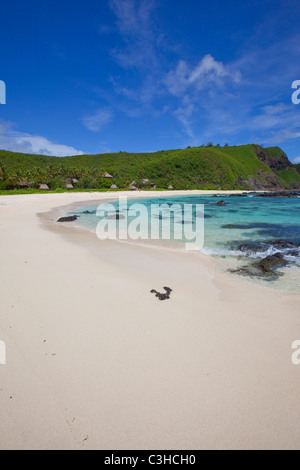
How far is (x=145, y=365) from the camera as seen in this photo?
2.82 m

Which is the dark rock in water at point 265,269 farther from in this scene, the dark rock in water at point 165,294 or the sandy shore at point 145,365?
the dark rock in water at point 165,294

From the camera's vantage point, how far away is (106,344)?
318 cm

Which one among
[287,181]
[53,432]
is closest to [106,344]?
[53,432]

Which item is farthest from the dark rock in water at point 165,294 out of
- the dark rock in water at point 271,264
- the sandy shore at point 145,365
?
the dark rock in water at point 271,264

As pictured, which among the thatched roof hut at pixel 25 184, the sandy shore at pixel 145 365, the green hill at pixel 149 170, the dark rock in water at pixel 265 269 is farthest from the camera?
the green hill at pixel 149 170

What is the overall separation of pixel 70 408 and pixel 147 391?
0.88 meters

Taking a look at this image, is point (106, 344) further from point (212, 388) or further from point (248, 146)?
point (248, 146)

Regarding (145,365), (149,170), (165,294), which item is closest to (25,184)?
(165,294)

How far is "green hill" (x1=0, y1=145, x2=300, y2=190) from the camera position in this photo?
Answer: 69375 millimetres

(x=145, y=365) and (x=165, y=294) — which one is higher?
(x=165, y=294)

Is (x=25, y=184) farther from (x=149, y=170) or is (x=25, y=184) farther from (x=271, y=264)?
(x=149, y=170)

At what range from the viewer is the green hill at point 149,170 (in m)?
69.4

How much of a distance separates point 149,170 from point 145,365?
121 meters

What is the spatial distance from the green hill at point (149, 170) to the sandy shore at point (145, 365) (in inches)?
2561
